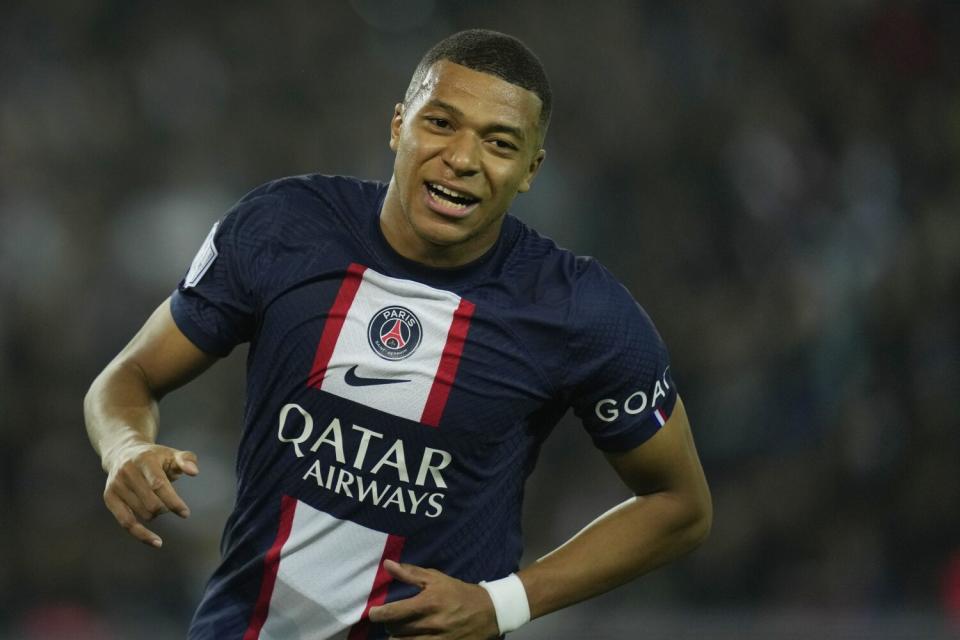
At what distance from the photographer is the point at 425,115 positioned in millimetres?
2816

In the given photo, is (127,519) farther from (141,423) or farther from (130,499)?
(141,423)

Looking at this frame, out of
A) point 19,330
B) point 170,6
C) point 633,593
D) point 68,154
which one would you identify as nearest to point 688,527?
point 633,593

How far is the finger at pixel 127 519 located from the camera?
245 cm

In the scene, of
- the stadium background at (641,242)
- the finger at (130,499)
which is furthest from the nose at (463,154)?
the stadium background at (641,242)

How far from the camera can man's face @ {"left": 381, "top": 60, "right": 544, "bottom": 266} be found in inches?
109

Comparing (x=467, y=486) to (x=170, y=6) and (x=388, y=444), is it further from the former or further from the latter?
(x=170, y=6)

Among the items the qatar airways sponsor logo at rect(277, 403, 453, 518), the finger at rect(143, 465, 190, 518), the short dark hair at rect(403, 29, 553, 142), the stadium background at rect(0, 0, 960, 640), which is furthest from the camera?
the stadium background at rect(0, 0, 960, 640)

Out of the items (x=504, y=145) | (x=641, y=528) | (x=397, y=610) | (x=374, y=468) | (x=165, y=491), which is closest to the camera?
(x=165, y=491)

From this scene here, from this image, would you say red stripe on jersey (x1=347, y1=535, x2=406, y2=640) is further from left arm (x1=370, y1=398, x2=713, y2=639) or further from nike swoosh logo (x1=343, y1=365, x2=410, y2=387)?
nike swoosh logo (x1=343, y1=365, x2=410, y2=387)

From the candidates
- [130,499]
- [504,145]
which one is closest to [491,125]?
[504,145]

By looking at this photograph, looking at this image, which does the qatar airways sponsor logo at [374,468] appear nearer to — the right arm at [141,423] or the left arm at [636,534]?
the left arm at [636,534]

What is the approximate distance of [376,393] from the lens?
108 inches

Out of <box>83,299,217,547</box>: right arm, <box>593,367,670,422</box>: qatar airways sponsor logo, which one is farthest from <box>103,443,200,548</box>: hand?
<box>593,367,670,422</box>: qatar airways sponsor logo

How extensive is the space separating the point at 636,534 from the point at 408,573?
57 cm
